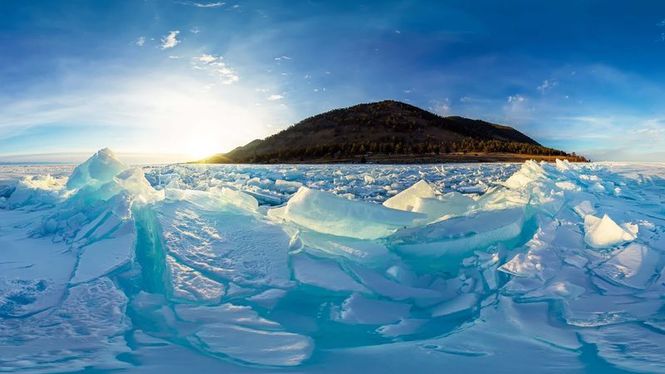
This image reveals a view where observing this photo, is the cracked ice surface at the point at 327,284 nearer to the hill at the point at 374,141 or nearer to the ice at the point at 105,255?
the ice at the point at 105,255

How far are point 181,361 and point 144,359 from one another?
Answer: 0.20m

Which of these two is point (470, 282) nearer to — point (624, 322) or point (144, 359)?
point (624, 322)

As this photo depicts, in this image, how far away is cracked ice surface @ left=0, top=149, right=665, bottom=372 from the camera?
2.35 meters

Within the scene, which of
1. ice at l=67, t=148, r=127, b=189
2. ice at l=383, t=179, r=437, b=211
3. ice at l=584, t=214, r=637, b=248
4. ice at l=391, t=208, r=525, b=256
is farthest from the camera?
ice at l=67, t=148, r=127, b=189

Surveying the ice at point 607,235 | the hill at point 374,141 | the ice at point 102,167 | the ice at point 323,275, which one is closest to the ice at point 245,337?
the ice at point 323,275

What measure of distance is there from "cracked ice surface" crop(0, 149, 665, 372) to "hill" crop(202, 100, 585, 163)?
96.5 ft

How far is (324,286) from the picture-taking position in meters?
3.15

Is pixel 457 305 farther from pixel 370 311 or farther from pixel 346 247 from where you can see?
pixel 346 247

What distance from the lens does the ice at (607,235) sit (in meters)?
3.98

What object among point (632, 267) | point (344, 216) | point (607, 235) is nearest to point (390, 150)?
point (607, 235)

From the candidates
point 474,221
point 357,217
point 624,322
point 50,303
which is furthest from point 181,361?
point 474,221

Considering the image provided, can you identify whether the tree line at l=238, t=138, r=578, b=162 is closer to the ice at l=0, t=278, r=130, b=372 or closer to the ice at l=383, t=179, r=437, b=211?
the ice at l=383, t=179, r=437, b=211

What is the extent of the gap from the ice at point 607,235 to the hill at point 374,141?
96.2 ft

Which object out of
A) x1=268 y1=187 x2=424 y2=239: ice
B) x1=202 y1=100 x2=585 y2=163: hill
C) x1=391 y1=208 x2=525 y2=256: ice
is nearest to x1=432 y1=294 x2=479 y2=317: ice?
x1=391 y1=208 x2=525 y2=256: ice
